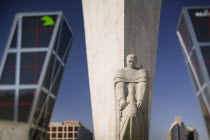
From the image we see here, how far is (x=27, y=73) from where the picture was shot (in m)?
9.79

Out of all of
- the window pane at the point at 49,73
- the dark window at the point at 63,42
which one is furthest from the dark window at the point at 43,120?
the dark window at the point at 63,42

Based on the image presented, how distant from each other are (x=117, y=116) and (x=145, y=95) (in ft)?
1.43

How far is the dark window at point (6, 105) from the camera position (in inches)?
317

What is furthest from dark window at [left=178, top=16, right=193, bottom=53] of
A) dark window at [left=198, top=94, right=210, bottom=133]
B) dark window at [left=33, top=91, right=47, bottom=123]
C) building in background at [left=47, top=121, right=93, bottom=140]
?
building in background at [left=47, top=121, right=93, bottom=140]

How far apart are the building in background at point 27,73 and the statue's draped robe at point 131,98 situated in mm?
5316

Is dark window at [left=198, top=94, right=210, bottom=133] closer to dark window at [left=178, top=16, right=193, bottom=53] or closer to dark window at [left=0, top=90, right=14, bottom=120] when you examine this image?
dark window at [left=178, top=16, right=193, bottom=53]

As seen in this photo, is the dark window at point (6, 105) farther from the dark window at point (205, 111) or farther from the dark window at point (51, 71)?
the dark window at point (205, 111)

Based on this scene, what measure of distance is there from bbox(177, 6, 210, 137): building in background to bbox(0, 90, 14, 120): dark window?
5.47 meters

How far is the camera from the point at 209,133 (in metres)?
9.20

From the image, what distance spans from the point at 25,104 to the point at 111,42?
493 centimetres

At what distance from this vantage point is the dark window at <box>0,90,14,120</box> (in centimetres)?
805

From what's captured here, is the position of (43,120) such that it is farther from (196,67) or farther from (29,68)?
(196,67)

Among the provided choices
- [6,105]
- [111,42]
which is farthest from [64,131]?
[111,42]

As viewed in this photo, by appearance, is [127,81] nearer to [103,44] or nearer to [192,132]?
[103,44]
